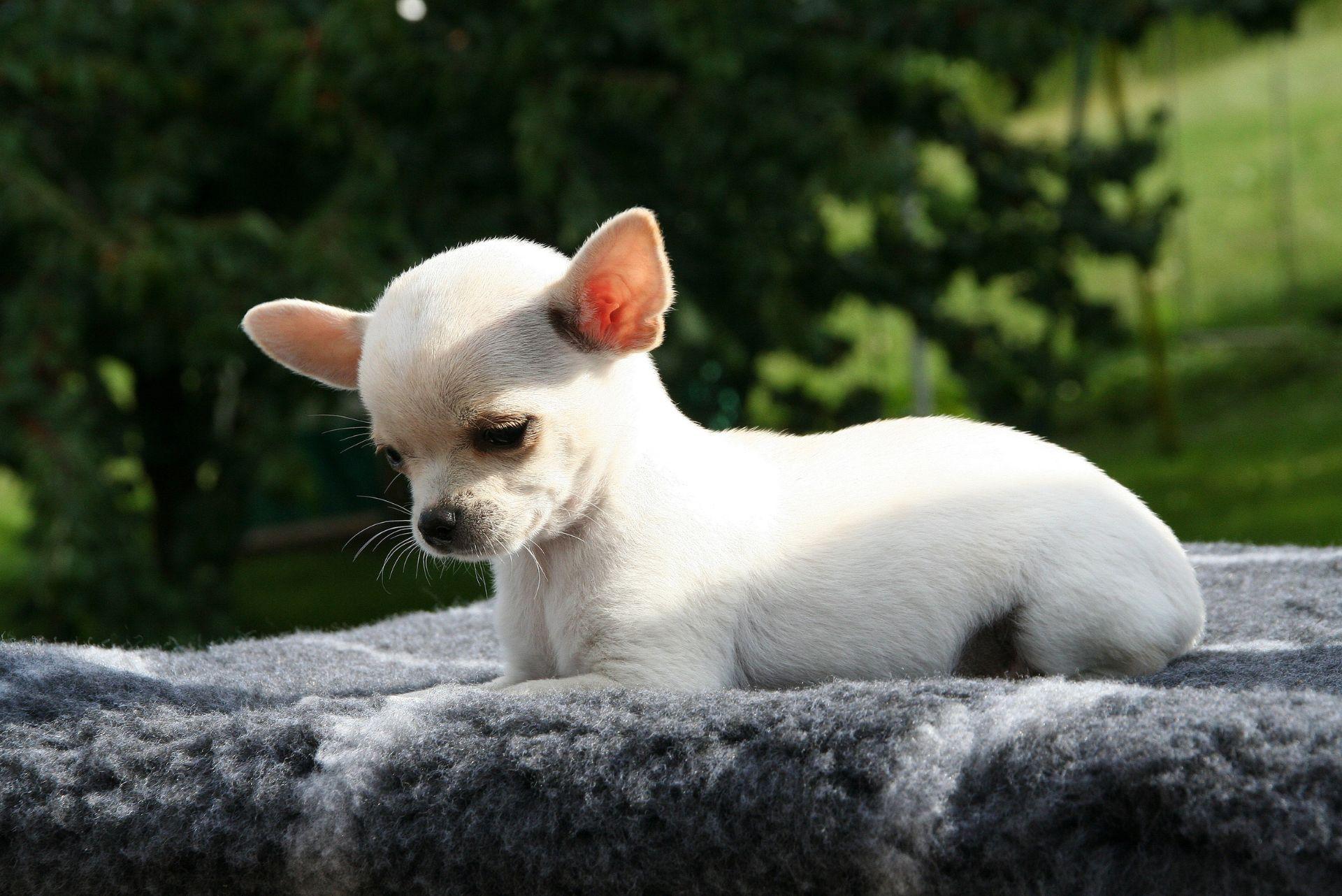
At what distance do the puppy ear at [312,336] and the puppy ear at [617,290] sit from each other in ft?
1.06

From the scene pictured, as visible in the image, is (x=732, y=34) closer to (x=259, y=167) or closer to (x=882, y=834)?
(x=259, y=167)

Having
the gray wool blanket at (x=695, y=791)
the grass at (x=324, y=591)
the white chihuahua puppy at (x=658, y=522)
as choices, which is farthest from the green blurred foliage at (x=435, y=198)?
the gray wool blanket at (x=695, y=791)

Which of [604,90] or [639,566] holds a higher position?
[604,90]

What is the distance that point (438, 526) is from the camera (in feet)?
5.29

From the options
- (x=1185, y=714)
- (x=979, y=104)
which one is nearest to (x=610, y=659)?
(x=1185, y=714)

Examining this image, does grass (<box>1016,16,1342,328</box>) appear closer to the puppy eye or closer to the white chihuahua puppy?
the white chihuahua puppy

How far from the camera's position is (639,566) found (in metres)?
1.72

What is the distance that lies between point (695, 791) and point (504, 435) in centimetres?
52

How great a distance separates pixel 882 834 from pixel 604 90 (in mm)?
3102

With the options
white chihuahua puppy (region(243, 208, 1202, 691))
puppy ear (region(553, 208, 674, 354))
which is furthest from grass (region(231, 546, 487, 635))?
puppy ear (region(553, 208, 674, 354))

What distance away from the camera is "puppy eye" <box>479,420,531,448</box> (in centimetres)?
161

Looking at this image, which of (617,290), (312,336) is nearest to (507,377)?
(617,290)

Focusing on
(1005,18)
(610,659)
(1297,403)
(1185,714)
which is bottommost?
(1297,403)

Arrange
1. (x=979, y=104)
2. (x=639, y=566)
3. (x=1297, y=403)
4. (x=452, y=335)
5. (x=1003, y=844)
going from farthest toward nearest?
(x=1297, y=403) → (x=979, y=104) → (x=639, y=566) → (x=452, y=335) → (x=1003, y=844)
